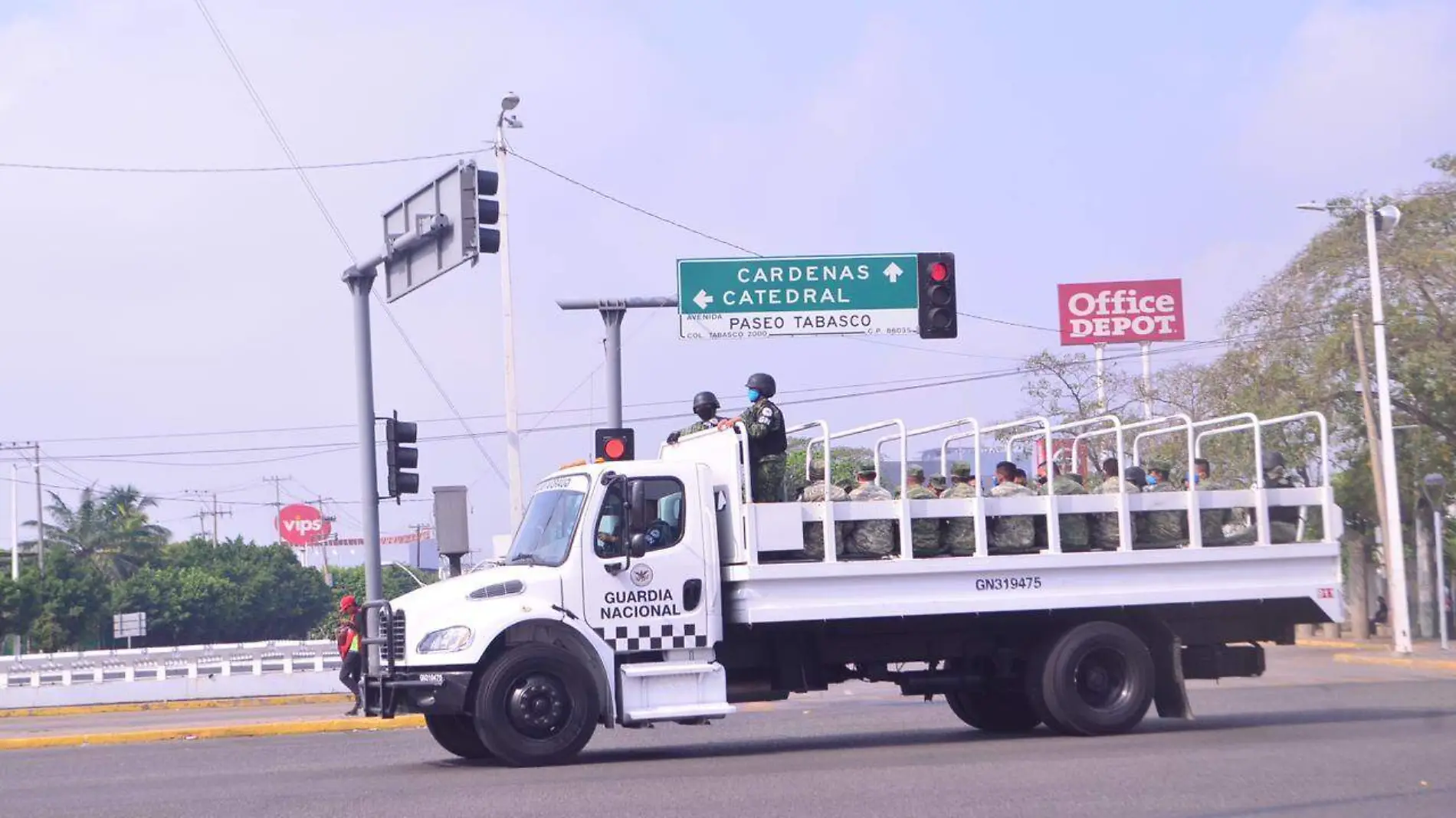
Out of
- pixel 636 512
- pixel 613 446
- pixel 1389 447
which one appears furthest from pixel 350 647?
pixel 1389 447

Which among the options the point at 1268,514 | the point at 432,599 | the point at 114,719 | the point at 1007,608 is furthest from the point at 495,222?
the point at 114,719

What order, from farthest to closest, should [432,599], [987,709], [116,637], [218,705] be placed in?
[116,637] < [218,705] < [987,709] < [432,599]

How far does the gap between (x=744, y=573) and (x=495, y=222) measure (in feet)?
16.9

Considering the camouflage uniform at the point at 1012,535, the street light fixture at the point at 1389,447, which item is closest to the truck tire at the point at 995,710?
the camouflage uniform at the point at 1012,535

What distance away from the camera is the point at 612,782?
11.3 m

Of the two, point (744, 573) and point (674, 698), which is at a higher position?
point (744, 573)

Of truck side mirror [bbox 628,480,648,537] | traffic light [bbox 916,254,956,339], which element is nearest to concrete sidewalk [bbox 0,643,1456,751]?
traffic light [bbox 916,254,956,339]

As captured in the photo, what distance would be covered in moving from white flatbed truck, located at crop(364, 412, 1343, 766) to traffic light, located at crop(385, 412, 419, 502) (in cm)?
466

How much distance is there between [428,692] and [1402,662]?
2042 centimetres

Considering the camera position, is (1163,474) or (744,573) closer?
(744,573)

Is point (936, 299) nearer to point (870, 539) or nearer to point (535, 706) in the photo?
point (870, 539)

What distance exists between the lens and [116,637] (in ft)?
211

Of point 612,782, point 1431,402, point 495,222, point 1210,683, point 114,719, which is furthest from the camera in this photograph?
point 1431,402

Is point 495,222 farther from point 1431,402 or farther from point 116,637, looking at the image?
point 116,637
